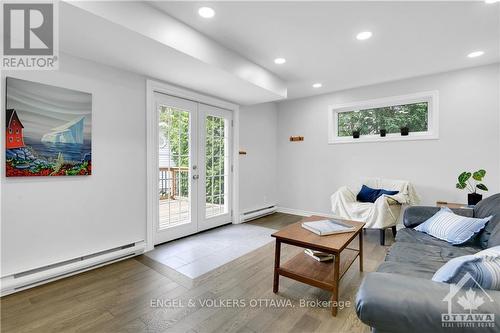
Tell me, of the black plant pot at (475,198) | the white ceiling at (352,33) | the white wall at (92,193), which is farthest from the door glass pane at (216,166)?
the black plant pot at (475,198)

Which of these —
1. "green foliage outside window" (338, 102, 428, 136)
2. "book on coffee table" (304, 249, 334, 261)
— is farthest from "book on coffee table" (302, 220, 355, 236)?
"green foliage outside window" (338, 102, 428, 136)

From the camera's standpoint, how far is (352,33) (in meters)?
2.52

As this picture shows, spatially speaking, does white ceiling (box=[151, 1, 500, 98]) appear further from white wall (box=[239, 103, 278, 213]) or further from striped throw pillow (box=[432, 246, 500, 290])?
striped throw pillow (box=[432, 246, 500, 290])

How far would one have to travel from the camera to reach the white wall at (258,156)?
15.2 feet

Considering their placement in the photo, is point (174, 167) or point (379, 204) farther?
point (174, 167)

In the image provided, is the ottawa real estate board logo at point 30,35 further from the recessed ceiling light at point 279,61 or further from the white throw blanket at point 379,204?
the white throw blanket at point 379,204

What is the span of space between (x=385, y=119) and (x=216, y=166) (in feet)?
9.88

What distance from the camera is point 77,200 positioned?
2.50 metres

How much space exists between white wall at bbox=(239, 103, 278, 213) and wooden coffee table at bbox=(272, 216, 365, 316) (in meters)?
2.39

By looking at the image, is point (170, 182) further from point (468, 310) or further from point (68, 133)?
point (468, 310)

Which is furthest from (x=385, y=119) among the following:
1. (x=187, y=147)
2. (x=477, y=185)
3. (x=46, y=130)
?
(x=46, y=130)

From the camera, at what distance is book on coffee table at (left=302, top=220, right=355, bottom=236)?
213cm

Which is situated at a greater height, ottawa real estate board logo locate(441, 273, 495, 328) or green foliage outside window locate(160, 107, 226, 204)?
green foliage outside window locate(160, 107, 226, 204)

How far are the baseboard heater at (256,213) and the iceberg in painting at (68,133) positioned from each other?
9.42 ft
